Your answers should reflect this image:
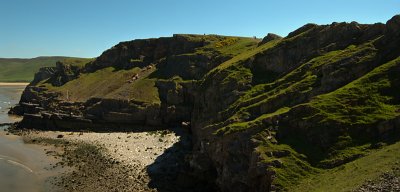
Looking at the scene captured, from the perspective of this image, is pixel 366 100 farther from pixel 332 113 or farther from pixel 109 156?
pixel 109 156

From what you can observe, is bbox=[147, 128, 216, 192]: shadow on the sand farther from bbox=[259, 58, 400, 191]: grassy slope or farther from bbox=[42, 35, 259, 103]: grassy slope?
bbox=[42, 35, 259, 103]: grassy slope

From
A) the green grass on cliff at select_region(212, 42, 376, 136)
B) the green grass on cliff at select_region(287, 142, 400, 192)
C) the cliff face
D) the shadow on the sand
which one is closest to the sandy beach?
the shadow on the sand

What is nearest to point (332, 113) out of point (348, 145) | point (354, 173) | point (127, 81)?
point (348, 145)

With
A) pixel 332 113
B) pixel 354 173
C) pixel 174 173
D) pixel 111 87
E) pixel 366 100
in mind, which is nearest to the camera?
pixel 354 173

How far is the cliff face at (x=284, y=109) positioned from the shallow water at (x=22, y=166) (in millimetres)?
22077

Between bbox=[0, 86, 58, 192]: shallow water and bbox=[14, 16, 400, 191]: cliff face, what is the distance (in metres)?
22.1

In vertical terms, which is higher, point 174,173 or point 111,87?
point 111,87

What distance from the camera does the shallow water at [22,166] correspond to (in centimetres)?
6538

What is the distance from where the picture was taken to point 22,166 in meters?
77.4

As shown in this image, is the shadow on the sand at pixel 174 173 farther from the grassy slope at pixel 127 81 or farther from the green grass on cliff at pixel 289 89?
the grassy slope at pixel 127 81

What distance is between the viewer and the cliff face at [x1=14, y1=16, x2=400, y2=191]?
1917 inches

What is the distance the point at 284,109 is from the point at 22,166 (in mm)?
48063

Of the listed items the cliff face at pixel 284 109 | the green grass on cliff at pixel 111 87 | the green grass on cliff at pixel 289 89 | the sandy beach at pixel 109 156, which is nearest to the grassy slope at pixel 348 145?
the cliff face at pixel 284 109

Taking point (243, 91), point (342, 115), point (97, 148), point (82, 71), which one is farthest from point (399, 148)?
point (82, 71)
